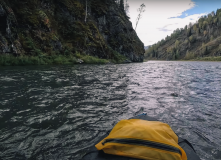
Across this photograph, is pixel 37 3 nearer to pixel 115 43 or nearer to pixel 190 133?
pixel 115 43

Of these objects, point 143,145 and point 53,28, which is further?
point 53,28

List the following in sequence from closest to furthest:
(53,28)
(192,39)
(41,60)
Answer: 1. (41,60)
2. (53,28)
3. (192,39)

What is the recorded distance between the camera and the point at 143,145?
1.71 meters

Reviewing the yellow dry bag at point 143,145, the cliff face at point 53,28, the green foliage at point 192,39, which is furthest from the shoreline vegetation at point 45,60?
the green foliage at point 192,39

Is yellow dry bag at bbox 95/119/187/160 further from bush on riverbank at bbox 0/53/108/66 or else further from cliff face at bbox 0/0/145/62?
cliff face at bbox 0/0/145/62

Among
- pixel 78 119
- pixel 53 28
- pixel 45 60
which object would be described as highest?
pixel 53 28

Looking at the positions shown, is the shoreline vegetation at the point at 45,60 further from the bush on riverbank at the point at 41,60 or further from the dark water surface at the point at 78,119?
the dark water surface at the point at 78,119

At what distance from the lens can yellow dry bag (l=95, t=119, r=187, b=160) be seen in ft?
5.38

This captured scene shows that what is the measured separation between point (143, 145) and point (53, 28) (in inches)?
962

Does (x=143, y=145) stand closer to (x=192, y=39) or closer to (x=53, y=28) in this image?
(x=53, y=28)

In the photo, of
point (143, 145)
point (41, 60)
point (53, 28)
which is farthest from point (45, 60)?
point (143, 145)

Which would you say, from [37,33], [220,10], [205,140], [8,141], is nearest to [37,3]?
[37,33]

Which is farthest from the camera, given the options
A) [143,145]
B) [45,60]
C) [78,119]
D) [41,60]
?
[45,60]

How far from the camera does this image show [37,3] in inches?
874
